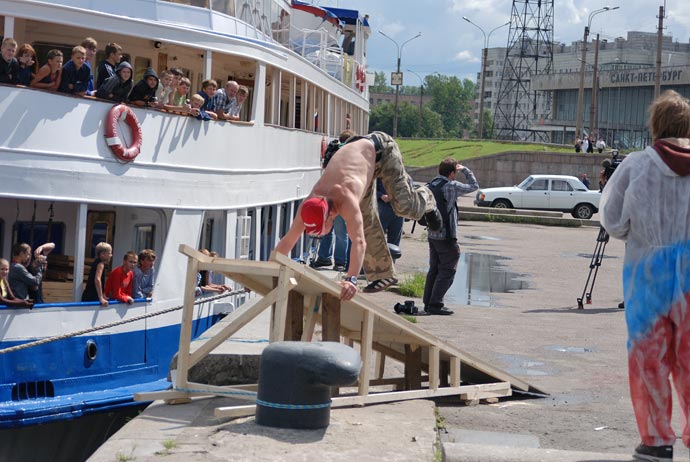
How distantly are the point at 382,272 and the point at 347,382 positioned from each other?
2.36 metres

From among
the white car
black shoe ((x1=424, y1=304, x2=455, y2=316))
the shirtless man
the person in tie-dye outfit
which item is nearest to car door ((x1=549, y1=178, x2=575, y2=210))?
the white car

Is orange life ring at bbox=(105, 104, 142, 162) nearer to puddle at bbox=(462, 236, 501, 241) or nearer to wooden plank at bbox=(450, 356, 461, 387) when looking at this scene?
wooden plank at bbox=(450, 356, 461, 387)

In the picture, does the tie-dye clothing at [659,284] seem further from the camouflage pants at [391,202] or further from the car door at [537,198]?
the car door at [537,198]

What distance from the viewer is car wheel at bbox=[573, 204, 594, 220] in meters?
42.4

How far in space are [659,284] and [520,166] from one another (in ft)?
187

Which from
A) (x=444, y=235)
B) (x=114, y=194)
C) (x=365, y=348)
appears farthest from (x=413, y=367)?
(x=444, y=235)

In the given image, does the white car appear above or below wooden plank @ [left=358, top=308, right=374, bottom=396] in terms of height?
above

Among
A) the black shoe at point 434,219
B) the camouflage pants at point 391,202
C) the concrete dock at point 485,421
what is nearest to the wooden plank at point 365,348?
the concrete dock at point 485,421

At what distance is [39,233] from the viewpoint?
36.9 feet

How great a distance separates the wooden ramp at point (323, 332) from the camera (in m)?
7.01

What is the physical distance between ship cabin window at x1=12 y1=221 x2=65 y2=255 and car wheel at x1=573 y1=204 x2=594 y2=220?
3327 centimetres

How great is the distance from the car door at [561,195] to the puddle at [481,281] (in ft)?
61.4

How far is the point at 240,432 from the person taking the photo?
20.9 feet

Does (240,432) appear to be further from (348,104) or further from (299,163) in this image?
(348,104)
